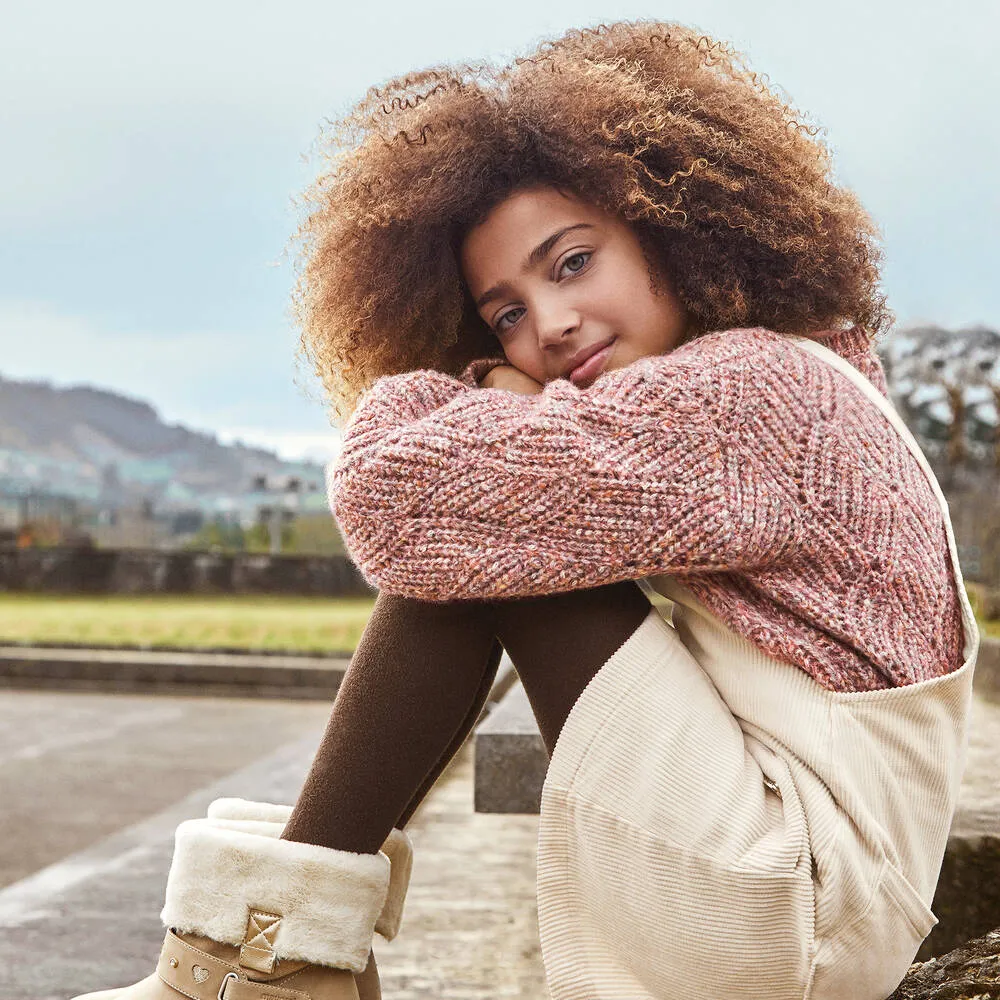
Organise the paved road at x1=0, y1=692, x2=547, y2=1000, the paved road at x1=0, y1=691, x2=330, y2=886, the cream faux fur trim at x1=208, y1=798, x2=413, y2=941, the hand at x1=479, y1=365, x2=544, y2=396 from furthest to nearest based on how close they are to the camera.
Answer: the paved road at x1=0, y1=691, x2=330, y2=886 < the paved road at x1=0, y1=692, x2=547, y2=1000 < the hand at x1=479, y1=365, x2=544, y2=396 < the cream faux fur trim at x1=208, y1=798, x2=413, y2=941

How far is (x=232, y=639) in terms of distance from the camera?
30.6 ft

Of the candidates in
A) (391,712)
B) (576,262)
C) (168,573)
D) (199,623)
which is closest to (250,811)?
(391,712)

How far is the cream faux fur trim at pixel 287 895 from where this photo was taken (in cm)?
139

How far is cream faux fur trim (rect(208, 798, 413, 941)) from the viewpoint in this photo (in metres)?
1.52

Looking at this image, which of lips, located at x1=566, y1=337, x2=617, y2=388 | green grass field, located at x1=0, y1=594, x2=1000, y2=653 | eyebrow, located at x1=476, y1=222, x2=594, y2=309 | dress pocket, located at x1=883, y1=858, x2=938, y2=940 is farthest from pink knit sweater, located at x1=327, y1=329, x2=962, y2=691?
green grass field, located at x1=0, y1=594, x2=1000, y2=653

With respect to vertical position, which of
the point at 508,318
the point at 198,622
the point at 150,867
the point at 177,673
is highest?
the point at 508,318

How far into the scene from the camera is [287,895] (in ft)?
4.57

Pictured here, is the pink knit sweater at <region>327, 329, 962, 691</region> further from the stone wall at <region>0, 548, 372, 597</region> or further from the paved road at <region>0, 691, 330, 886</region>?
the stone wall at <region>0, 548, 372, 597</region>

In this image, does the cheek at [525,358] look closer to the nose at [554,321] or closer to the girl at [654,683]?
the nose at [554,321]

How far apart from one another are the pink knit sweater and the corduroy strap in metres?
0.48

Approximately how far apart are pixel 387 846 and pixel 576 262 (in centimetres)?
85

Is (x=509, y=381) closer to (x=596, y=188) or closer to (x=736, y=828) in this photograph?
(x=596, y=188)

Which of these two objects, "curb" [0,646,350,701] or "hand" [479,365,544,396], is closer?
"hand" [479,365,544,396]

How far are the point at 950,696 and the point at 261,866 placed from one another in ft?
2.69
